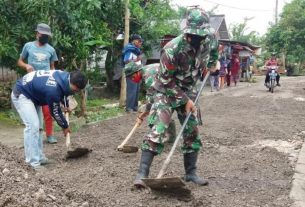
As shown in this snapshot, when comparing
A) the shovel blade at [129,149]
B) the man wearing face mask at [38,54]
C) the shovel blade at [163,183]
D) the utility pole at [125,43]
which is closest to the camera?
the shovel blade at [163,183]

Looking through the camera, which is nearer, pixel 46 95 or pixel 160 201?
pixel 160 201

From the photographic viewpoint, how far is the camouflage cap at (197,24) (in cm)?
411

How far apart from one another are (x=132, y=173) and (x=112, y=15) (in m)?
7.35

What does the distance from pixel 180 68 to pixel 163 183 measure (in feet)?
3.85

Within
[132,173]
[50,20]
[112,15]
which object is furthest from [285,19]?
[132,173]

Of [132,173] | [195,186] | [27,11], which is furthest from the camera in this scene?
[27,11]

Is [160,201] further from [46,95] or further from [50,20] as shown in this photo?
[50,20]

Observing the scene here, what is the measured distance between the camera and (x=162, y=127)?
14.1 ft

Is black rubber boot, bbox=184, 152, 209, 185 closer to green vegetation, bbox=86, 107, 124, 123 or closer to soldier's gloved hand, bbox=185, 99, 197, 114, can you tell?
soldier's gloved hand, bbox=185, 99, 197, 114

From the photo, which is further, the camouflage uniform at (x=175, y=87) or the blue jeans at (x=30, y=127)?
the blue jeans at (x=30, y=127)

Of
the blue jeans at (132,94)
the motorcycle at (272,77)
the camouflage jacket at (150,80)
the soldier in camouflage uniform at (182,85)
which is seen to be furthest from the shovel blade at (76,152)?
the motorcycle at (272,77)

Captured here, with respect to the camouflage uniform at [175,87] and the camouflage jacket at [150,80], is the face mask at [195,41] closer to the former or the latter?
the camouflage uniform at [175,87]

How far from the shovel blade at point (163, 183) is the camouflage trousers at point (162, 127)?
18.7 inches

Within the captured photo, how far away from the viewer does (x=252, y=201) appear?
408 cm
